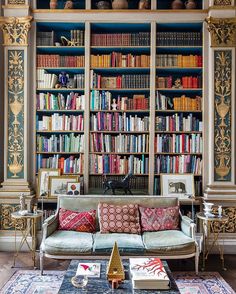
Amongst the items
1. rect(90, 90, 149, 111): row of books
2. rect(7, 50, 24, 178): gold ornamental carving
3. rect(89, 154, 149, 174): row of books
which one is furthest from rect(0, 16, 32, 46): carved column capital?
rect(89, 154, 149, 174): row of books

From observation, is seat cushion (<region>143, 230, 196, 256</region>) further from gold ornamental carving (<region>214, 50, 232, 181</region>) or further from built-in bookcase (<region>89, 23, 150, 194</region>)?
gold ornamental carving (<region>214, 50, 232, 181</region>)

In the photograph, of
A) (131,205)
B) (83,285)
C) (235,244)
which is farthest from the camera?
(235,244)

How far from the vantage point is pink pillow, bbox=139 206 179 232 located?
4781 millimetres

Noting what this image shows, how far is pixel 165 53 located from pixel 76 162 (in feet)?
6.50

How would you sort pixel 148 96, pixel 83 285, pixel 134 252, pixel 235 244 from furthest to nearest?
pixel 148 96
pixel 235 244
pixel 134 252
pixel 83 285

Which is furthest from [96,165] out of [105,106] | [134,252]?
[134,252]

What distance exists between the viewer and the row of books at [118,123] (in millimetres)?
5500

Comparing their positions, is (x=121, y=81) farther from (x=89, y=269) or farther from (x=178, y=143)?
(x=89, y=269)

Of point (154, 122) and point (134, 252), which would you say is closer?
point (134, 252)

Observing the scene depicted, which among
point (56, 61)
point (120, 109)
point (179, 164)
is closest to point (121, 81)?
point (120, 109)

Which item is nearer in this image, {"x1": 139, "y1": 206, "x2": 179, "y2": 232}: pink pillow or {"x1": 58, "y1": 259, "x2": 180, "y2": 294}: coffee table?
{"x1": 58, "y1": 259, "x2": 180, "y2": 294}: coffee table

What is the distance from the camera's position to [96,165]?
5.51 metres

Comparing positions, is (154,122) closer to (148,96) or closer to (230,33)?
(148,96)

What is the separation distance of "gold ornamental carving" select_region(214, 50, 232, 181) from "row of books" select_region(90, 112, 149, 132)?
37.5 inches
